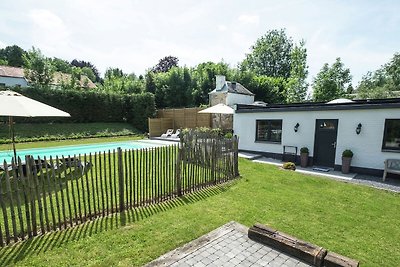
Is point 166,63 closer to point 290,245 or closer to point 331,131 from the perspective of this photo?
point 331,131

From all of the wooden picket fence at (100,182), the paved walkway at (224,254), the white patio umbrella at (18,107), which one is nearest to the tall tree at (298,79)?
the wooden picket fence at (100,182)

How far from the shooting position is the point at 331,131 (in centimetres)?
1032

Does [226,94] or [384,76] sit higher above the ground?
[384,76]

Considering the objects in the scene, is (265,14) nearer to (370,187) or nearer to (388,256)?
(370,187)

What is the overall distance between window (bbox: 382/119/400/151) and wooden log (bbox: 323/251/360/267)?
25.8 ft

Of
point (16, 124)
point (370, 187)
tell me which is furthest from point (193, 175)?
point (16, 124)

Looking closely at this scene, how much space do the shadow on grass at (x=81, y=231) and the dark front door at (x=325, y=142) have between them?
732 centimetres

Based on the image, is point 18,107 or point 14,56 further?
point 14,56

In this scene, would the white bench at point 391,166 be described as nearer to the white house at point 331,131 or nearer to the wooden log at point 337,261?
the white house at point 331,131

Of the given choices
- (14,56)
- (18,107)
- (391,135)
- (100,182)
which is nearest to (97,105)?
(18,107)

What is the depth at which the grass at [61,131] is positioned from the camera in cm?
1620

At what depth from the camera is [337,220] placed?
4887mm

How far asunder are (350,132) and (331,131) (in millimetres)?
759

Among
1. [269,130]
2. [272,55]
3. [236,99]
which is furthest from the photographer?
[272,55]
